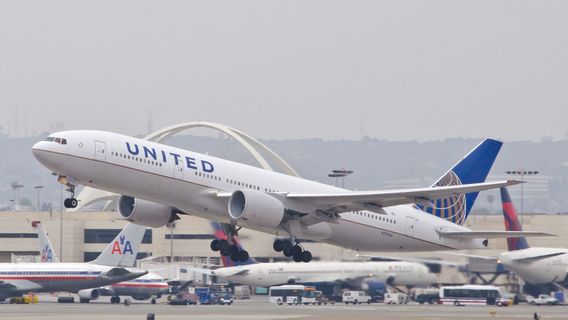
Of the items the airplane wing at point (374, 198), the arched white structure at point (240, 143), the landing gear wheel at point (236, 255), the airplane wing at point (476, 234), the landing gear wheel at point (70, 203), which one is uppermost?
the arched white structure at point (240, 143)

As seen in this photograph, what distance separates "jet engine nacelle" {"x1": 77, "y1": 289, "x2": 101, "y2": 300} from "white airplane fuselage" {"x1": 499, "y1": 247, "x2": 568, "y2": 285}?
31.6 meters

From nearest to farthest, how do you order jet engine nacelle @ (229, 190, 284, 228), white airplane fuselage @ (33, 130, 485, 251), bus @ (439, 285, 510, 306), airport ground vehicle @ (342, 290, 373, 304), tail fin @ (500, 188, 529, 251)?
1. white airplane fuselage @ (33, 130, 485, 251)
2. jet engine nacelle @ (229, 190, 284, 228)
3. tail fin @ (500, 188, 529, 251)
4. bus @ (439, 285, 510, 306)
5. airport ground vehicle @ (342, 290, 373, 304)

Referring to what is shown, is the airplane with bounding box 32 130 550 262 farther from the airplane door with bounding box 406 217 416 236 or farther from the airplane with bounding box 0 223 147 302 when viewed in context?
the airplane with bounding box 0 223 147 302

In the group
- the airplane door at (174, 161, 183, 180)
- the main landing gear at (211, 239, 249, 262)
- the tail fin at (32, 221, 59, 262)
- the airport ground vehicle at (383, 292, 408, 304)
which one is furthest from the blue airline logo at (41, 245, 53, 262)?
the airplane door at (174, 161, 183, 180)

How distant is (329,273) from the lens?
84812 millimetres

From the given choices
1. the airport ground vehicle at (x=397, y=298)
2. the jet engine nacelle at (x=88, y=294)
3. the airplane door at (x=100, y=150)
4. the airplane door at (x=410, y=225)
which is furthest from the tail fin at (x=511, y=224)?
the airplane door at (x=100, y=150)

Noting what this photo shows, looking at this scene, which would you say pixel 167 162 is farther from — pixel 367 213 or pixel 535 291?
pixel 535 291

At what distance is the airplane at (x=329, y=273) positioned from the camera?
78938 millimetres

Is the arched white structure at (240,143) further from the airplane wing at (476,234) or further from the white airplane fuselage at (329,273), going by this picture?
the airplane wing at (476,234)

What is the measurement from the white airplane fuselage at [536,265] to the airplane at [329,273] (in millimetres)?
5798

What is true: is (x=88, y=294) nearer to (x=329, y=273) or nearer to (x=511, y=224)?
(x=329, y=273)

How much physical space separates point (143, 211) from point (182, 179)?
555 centimetres

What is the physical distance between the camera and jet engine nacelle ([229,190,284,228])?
49.0 meters

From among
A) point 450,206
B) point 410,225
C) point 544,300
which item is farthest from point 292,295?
point 410,225
